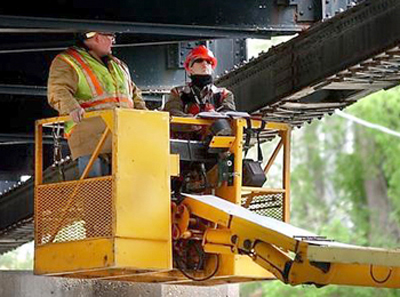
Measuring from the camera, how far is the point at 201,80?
793 inches

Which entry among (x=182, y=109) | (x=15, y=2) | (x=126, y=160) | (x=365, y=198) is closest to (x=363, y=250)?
(x=126, y=160)

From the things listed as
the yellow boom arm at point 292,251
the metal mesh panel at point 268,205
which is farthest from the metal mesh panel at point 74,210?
the metal mesh panel at point 268,205

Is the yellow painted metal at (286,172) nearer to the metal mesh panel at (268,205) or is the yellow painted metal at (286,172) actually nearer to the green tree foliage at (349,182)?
the metal mesh panel at (268,205)

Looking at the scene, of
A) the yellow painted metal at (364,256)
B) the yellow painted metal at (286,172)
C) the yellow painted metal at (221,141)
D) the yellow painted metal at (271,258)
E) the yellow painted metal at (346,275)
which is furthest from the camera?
the yellow painted metal at (286,172)

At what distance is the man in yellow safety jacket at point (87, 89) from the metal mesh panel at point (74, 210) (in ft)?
0.84

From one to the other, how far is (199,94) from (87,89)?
149cm

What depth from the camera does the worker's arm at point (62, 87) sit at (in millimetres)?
18781

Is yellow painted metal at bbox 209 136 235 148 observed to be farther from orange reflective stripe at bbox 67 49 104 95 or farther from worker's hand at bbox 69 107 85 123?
worker's hand at bbox 69 107 85 123

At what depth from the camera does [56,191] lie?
19156 mm

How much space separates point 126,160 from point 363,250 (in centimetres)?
295

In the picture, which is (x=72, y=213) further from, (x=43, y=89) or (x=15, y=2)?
(x=43, y=89)

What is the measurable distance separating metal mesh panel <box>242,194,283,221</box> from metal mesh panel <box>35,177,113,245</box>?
221 cm

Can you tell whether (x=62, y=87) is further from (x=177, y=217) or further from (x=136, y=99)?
(x=177, y=217)

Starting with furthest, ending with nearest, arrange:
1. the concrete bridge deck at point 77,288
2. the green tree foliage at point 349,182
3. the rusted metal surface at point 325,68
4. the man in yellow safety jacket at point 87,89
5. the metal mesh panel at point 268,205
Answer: the green tree foliage at point 349,182 → the concrete bridge deck at point 77,288 → the metal mesh panel at point 268,205 → the rusted metal surface at point 325,68 → the man in yellow safety jacket at point 87,89
